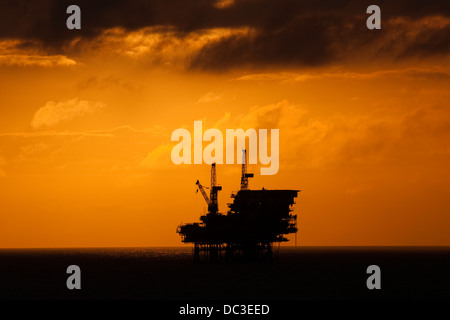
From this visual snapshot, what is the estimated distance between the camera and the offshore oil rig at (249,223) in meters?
130

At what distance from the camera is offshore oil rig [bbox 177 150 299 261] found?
129500 millimetres

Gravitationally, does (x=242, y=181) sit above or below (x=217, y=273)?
above

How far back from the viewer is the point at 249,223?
133000 millimetres

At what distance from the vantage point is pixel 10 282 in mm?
113625

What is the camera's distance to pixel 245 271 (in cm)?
12525
